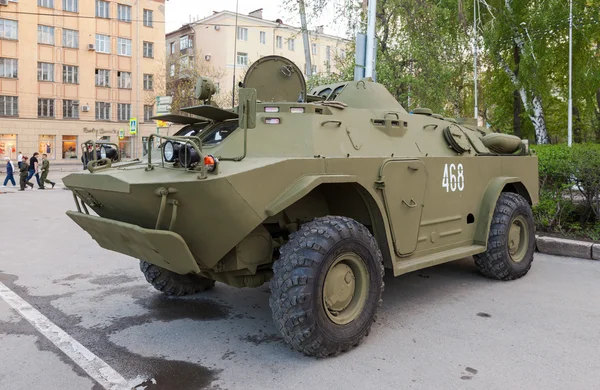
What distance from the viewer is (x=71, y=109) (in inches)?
1437

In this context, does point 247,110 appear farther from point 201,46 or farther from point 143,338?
point 201,46

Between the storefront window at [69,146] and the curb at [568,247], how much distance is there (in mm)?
34396

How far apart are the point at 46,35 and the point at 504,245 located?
3578 centimetres

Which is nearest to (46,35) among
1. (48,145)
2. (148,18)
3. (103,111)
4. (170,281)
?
(103,111)

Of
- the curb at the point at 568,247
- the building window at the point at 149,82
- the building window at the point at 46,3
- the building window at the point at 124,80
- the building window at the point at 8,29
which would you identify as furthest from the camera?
the building window at the point at 149,82

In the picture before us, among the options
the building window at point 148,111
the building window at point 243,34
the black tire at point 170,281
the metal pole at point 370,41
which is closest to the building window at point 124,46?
the building window at point 148,111

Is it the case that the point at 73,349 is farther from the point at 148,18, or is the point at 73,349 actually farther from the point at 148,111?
the point at 148,18

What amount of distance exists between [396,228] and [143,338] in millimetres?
2212

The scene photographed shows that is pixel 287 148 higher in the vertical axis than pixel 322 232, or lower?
higher

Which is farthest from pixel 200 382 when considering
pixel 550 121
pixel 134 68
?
pixel 134 68

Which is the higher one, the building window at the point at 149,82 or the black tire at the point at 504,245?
the building window at the point at 149,82

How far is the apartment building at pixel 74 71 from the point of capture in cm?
3397

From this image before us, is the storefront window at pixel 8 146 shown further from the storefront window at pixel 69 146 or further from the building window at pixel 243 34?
the building window at pixel 243 34

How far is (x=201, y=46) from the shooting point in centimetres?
4412
